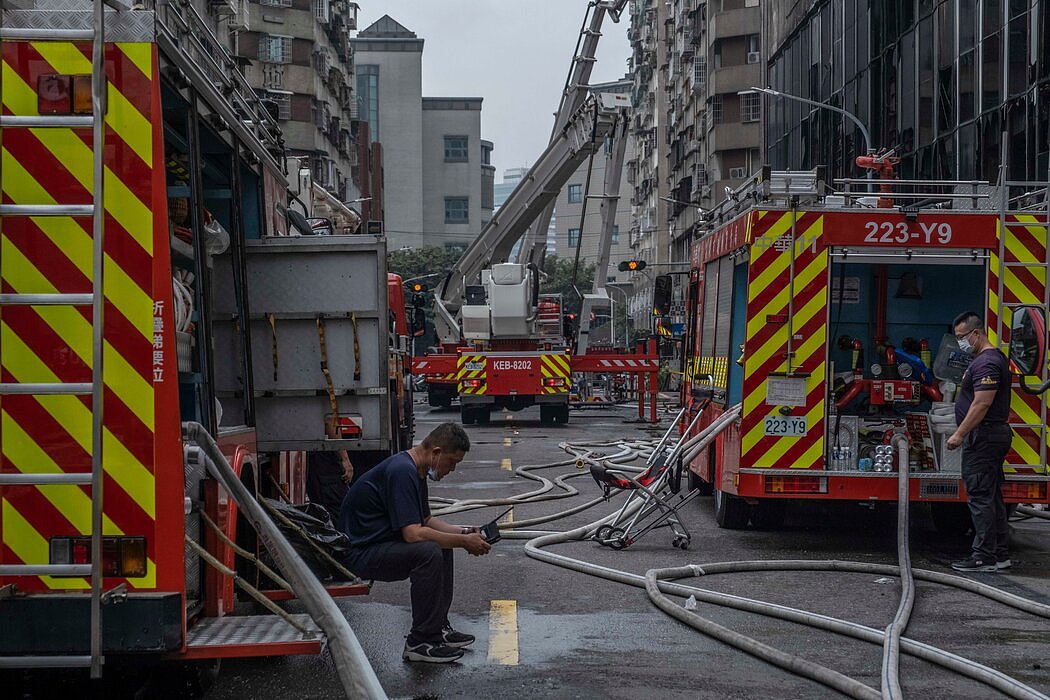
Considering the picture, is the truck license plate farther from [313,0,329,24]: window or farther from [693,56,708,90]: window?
[693,56,708,90]: window

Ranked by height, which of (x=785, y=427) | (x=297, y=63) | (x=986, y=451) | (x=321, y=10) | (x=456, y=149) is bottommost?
(x=986, y=451)

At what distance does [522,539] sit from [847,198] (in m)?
3.78

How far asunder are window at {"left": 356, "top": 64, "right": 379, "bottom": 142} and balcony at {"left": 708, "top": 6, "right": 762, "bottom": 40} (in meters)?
37.5

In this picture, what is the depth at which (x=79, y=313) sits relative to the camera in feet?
15.8

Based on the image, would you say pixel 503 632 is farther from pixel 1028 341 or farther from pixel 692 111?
pixel 692 111

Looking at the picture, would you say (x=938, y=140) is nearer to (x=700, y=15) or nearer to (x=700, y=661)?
(x=700, y=661)

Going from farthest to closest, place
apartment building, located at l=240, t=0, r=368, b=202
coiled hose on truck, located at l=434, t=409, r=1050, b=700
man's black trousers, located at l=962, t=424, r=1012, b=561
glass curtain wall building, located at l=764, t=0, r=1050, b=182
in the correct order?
apartment building, located at l=240, t=0, r=368, b=202 < glass curtain wall building, located at l=764, t=0, r=1050, b=182 < man's black trousers, located at l=962, t=424, r=1012, b=561 < coiled hose on truck, located at l=434, t=409, r=1050, b=700

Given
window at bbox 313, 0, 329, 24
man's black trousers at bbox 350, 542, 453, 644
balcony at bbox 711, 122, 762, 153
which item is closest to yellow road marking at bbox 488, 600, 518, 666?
man's black trousers at bbox 350, 542, 453, 644

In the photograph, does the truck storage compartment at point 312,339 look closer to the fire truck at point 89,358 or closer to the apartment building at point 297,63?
the fire truck at point 89,358

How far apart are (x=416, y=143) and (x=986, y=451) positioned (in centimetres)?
8541

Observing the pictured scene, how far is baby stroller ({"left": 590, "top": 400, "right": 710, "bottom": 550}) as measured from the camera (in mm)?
10336

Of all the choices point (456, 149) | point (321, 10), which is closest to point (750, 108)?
point (321, 10)

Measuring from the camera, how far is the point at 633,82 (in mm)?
102812

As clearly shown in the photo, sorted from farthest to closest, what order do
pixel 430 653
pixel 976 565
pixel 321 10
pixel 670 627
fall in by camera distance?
pixel 321 10 → pixel 976 565 → pixel 670 627 → pixel 430 653
